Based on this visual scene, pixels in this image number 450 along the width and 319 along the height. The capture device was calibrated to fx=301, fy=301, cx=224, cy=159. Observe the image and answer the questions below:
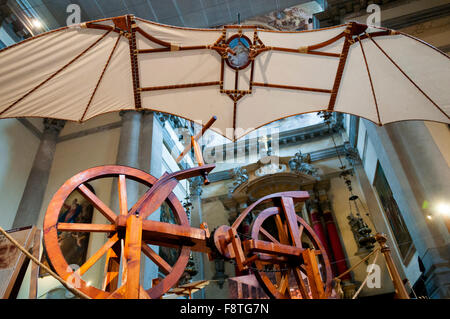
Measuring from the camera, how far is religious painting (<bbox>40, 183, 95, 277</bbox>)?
7.36 metres

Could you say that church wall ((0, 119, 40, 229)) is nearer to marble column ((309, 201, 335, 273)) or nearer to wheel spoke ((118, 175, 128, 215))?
wheel spoke ((118, 175, 128, 215))

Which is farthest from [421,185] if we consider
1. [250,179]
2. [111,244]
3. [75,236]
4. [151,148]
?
[75,236]

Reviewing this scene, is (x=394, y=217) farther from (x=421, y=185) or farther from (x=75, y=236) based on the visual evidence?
(x=75, y=236)

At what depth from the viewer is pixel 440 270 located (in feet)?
16.7

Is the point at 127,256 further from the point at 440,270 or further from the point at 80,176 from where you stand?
the point at 440,270

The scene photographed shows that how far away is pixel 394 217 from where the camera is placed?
827 cm

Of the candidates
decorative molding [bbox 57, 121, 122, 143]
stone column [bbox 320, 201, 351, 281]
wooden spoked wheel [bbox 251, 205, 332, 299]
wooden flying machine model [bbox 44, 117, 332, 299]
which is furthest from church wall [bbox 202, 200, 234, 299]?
wooden flying machine model [bbox 44, 117, 332, 299]

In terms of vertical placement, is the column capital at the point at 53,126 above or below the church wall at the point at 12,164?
above

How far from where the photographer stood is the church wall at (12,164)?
25.6 ft

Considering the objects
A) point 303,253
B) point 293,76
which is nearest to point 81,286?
point 303,253

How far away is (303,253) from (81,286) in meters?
2.14

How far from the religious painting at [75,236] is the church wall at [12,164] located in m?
1.32

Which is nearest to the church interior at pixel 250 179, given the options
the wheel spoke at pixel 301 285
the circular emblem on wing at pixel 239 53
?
the wheel spoke at pixel 301 285

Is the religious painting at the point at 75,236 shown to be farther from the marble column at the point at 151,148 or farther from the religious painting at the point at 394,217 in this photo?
the religious painting at the point at 394,217
